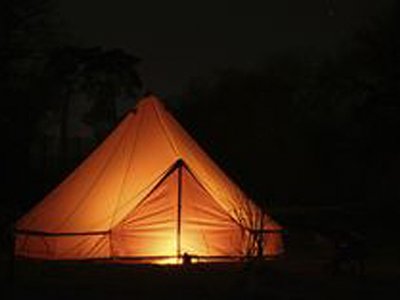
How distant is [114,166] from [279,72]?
24.2 metres

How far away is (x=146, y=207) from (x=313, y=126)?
17739 mm

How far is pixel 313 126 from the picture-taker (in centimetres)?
2923

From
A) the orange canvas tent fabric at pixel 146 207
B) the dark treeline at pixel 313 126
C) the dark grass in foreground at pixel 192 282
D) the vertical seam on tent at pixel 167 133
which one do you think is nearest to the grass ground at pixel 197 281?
the dark grass in foreground at pixel 192 282

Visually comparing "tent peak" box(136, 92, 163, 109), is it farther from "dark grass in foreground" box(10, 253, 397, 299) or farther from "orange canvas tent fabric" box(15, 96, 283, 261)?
"dark grass in foreground" box(10, 253, 397, 299)

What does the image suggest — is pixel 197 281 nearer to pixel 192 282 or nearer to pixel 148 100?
pixel 192 282

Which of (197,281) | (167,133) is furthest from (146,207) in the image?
(197,281)

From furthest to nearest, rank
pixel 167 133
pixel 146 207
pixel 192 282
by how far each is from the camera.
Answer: pixel 167 133, pixel 146 207, pixel 192 282

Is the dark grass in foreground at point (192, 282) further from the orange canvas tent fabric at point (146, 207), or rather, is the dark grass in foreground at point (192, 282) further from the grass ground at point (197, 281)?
the orange canvas tent fabric at point (146, 207)

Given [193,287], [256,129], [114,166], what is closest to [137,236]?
[114,166]

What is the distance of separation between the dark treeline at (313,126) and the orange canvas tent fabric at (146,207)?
6.68 metres

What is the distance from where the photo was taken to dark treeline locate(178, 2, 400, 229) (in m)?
22.2

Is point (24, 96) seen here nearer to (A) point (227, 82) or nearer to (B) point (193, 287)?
(A) point (227, 82)

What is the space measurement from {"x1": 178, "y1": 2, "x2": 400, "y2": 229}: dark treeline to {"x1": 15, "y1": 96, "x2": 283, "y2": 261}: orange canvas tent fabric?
6.68 m

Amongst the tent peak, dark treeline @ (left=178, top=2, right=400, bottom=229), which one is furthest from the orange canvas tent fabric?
dark treeline @ (left=178, top=2, right=400, bottom=229)
